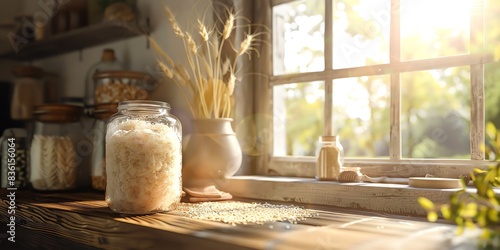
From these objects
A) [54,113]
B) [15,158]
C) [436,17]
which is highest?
[436,17]

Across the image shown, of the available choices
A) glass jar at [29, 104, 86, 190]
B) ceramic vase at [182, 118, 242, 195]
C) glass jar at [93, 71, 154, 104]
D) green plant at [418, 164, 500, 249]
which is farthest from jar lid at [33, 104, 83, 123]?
green plant at [418, 164, 500, 249]

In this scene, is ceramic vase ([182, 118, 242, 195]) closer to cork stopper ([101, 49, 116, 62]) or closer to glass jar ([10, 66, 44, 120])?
cork stopper ([101, 49, 116, 62])

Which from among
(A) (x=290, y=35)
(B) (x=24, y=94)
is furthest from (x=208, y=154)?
(B) (x=24, y=94)

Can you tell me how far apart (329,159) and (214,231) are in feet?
1.85

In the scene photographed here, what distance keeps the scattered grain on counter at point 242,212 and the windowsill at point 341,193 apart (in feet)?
0.34

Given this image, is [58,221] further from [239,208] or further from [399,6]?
[399,6]

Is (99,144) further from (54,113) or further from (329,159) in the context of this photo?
(329,159)

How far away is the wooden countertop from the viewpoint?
800 millimetres

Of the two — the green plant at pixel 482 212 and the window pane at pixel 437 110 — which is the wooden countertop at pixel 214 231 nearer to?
the green plant at pixel 482 212

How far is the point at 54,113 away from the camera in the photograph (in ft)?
5.67

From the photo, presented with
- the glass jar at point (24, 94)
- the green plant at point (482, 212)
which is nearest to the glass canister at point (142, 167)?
the green plant at point (482, 212)

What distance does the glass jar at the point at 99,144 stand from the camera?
1.65 m

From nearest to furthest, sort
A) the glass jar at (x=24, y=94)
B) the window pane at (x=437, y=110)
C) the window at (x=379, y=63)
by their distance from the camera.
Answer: the window at (x=379, y=63)
the glass jar at (x=24, y=94)
the window pane at (x=437, y=110)

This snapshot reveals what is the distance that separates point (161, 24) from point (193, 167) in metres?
0.66
